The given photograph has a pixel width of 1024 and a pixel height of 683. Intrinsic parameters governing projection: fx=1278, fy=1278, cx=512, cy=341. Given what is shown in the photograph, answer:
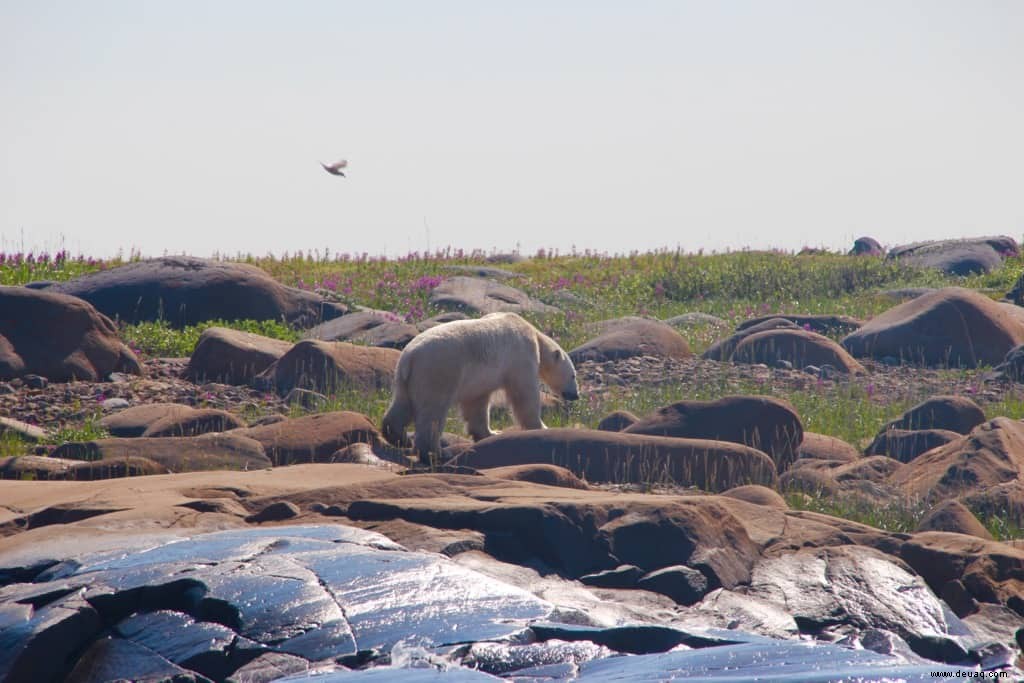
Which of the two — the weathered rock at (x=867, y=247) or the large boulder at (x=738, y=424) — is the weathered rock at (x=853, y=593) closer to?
the large boulder at (x=738, y=424)

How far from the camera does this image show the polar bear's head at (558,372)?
13.3 meters

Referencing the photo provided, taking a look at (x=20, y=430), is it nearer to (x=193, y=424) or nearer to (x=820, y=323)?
(x=193, y=424)

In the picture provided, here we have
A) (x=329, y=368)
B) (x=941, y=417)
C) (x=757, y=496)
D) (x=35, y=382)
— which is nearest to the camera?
(x=757, y=496)

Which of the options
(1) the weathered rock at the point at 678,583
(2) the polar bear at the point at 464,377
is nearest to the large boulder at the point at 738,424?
(2) the polar bear at the point at 464,377

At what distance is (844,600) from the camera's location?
6.70 meters

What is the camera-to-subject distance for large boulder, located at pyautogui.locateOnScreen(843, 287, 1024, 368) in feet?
58.5

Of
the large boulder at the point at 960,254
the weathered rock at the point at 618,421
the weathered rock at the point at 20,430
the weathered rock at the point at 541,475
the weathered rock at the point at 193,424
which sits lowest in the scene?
the weathered rock at the point at 20,430

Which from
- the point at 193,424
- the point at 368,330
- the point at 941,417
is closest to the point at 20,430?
the point at 193,424

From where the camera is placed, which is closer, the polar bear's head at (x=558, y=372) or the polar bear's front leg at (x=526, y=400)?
the polar bear's front leg at (x=526, y=400)

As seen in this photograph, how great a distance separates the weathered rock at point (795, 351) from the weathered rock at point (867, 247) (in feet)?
55.6

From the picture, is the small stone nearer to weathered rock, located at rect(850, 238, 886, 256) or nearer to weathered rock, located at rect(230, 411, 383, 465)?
weathered rock, located at rect(230, 411, 383, 465)

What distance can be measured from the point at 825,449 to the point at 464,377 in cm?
344

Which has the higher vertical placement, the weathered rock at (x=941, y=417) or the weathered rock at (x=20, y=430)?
the weathered rock at (x=941, y=417)

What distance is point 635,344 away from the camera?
17453 mm
